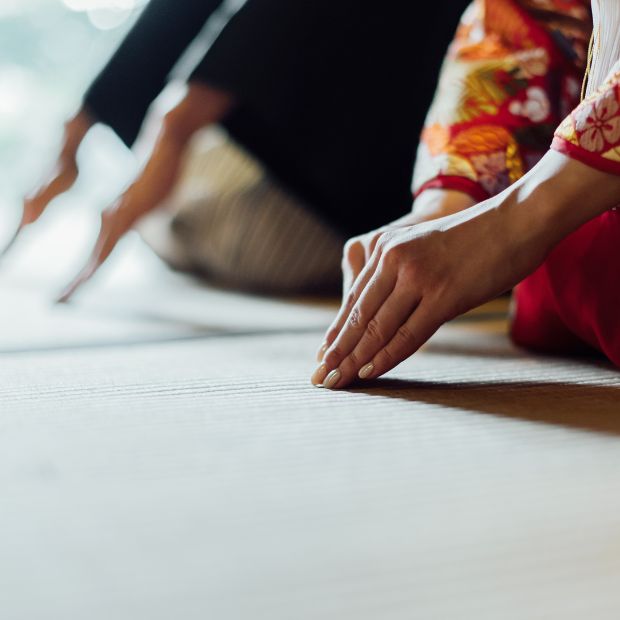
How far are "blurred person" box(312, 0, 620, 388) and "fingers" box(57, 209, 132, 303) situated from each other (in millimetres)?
593

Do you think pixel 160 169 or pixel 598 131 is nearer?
pixel 598 131

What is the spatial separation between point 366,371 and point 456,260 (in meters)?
0.12

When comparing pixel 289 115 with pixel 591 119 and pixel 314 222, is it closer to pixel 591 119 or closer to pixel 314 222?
pixel 314 222

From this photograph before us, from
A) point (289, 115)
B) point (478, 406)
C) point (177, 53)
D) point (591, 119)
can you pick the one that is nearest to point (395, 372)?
point (478, 406)

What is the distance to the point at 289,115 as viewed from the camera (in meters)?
1.41

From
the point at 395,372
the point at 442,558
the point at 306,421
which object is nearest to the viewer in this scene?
the point at 442,558

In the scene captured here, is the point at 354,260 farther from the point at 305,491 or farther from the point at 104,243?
the point at 104,243

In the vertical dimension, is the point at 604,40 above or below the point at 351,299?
above

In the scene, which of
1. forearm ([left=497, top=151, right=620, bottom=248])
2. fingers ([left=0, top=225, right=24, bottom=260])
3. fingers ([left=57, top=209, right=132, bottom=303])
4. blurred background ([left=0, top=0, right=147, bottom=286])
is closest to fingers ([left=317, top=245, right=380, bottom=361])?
forearm ([left=497, top=151, right=620, bottom=248])

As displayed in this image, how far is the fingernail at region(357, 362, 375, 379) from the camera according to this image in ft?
2.35

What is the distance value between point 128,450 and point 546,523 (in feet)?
0.86

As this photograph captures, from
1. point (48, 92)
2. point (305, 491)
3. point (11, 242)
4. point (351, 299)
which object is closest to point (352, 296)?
point (351, 299)

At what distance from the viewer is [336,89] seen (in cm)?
145

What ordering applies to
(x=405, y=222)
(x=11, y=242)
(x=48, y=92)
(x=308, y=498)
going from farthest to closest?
(x=48, y=92) → (x=11, y=242) → (x=405, y=222) → (x=308, y=498)
